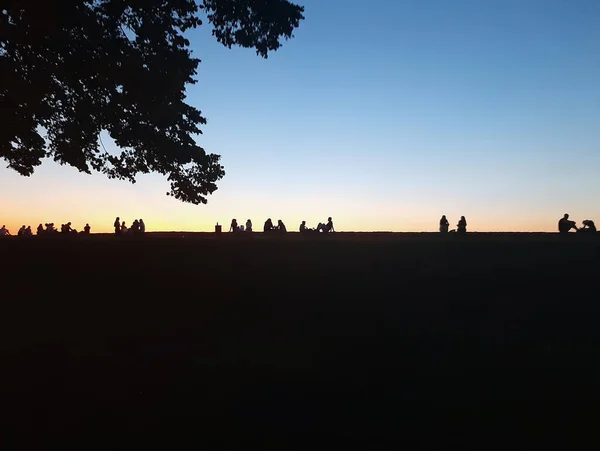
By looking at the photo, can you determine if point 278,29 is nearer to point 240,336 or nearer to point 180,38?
point 180,38

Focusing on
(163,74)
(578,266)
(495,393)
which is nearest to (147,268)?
(163,74)

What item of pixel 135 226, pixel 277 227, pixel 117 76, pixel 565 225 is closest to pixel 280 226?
pixel 277 227

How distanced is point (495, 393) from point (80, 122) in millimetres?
9849

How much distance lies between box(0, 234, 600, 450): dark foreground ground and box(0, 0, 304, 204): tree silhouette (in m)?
2.85

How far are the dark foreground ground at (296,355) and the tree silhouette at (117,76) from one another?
2.85 metres

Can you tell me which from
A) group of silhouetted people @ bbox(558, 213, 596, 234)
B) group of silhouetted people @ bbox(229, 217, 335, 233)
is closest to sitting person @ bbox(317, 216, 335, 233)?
group of silhouetted people @ bbox(229, 217, 335, 233)

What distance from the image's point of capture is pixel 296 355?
8.55 m

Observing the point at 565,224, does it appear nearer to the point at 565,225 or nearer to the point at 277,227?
the point at 565,225

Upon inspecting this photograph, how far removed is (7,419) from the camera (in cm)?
661

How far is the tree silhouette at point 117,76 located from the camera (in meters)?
11.0

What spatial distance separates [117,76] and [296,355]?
6771 mm

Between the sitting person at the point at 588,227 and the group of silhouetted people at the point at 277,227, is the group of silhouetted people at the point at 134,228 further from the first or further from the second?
the sitting person at the point at 588,227

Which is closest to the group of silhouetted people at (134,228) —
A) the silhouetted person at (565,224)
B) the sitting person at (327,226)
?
the sitting person at (327,226)

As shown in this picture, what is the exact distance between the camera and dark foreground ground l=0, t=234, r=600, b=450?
659 cm
